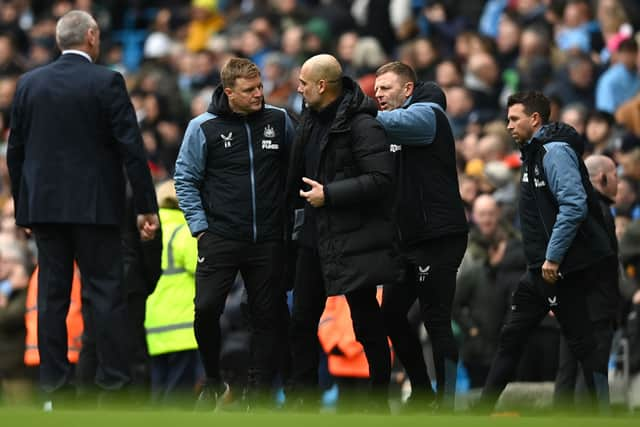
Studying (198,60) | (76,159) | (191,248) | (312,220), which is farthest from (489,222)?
(198,60)

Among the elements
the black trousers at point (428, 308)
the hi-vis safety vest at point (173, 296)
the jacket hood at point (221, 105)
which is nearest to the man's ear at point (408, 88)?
the black trousers at point (428, 308)

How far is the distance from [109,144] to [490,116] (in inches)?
316

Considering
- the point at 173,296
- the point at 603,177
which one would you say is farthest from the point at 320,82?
the point at 173,296

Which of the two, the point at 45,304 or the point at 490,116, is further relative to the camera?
the point at 490,116

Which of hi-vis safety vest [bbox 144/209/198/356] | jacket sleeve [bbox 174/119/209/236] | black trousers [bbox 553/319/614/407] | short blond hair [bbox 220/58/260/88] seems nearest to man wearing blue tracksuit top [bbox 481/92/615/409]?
black trousers [bbox 553/319/614/407]

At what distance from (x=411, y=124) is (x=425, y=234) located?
0.77m

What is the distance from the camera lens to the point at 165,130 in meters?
20.7

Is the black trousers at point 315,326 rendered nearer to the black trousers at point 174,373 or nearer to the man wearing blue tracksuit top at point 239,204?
the man wearing blue tracksuit top at point 239,204

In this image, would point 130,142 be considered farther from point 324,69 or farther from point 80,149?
point 324,69

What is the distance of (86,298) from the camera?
10266mm

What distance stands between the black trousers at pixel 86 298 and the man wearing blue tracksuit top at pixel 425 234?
187 centimetres

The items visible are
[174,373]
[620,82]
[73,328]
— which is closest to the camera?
[73,328]

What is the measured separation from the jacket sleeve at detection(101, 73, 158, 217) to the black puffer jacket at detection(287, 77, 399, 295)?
1.13 m

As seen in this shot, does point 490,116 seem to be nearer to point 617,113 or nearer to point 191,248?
point 617,113
